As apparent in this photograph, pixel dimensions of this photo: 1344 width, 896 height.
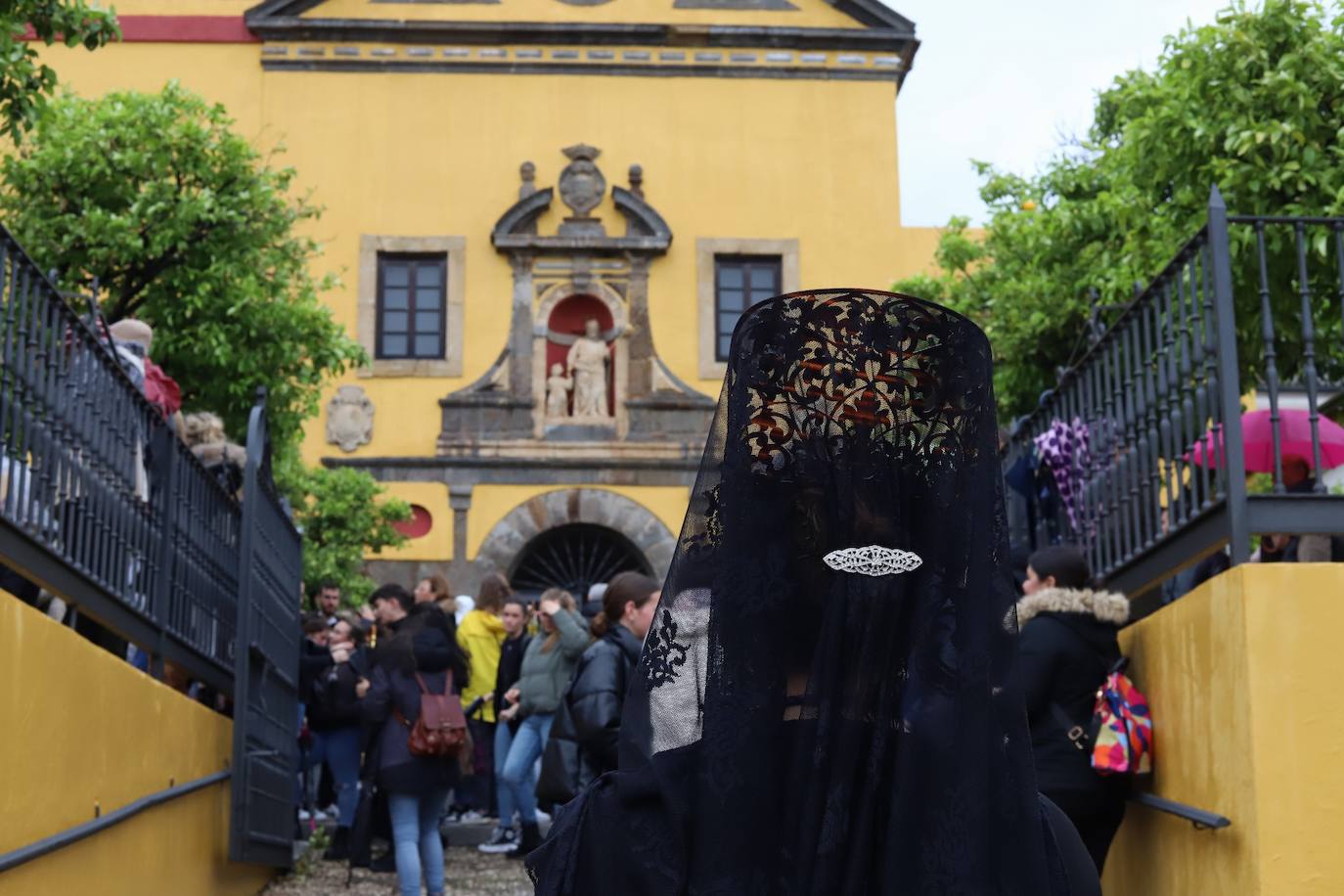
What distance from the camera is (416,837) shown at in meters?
9.59

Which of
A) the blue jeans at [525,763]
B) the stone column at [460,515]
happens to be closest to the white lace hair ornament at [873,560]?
the blue jeans at [525,763]

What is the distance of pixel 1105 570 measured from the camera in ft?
27.1

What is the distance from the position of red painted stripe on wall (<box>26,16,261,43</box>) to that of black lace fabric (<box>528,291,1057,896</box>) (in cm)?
2376

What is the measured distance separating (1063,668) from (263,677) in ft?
15.6

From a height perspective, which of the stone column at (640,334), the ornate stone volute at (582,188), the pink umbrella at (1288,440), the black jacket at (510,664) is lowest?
the black jacket at (510,664)

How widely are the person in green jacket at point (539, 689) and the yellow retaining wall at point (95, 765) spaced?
105 inches

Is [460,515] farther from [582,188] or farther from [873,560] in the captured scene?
[873,560]

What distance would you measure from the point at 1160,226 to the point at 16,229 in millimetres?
8811

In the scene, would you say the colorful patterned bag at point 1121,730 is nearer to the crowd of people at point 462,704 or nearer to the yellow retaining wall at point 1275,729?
the yellow retaining wall at point 1275,729

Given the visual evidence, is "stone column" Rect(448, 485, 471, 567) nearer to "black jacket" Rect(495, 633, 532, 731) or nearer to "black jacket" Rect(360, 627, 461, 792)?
"black jacket" Rect(495, 633, 532, 731)

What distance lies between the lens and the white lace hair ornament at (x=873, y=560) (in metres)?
3.13

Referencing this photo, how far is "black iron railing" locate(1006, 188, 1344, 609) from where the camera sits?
6402mm

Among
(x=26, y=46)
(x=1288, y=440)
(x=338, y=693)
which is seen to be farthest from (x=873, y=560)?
(x=338, y=693)

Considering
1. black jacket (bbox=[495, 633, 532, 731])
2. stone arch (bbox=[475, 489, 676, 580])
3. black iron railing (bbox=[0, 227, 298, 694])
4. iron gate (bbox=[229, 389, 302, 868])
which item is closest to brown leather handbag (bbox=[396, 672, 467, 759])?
iron gate (bbox=[229, 389, 302, 868])
